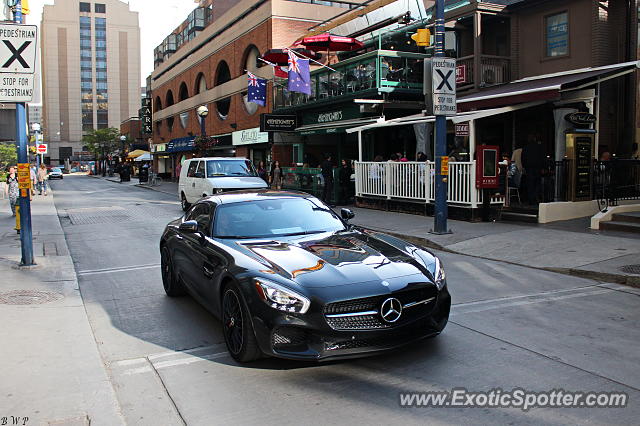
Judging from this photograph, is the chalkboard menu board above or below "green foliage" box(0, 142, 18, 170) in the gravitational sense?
below

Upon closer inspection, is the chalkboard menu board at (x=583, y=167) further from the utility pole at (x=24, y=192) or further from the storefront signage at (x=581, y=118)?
the utility pole at (x=24, y=192)

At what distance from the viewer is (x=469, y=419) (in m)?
3.74

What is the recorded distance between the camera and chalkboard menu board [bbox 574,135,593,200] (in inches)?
543

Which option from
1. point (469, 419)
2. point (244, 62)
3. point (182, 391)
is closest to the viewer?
point (469, 419)

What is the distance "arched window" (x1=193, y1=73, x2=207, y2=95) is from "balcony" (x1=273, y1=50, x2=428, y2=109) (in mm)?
22321

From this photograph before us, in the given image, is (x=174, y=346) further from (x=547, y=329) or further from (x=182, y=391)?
(x=547, y=329)

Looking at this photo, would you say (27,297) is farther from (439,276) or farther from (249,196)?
(439,276)

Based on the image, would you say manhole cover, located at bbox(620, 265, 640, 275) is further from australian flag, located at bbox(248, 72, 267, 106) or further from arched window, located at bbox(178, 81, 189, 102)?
arched window, located at bbox(178, 81, 189, 102)

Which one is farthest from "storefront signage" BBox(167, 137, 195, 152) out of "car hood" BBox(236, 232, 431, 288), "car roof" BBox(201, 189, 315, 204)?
"car hood" BBox(236, 232, 431, 288)

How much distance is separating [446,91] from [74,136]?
5364 inches

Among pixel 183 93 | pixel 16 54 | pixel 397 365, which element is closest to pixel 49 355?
pixel 397 365

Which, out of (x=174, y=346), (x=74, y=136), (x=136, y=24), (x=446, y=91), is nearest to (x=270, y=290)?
(x=174, y=346)

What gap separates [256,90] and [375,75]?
8516mm

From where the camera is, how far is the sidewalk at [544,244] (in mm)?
8789
